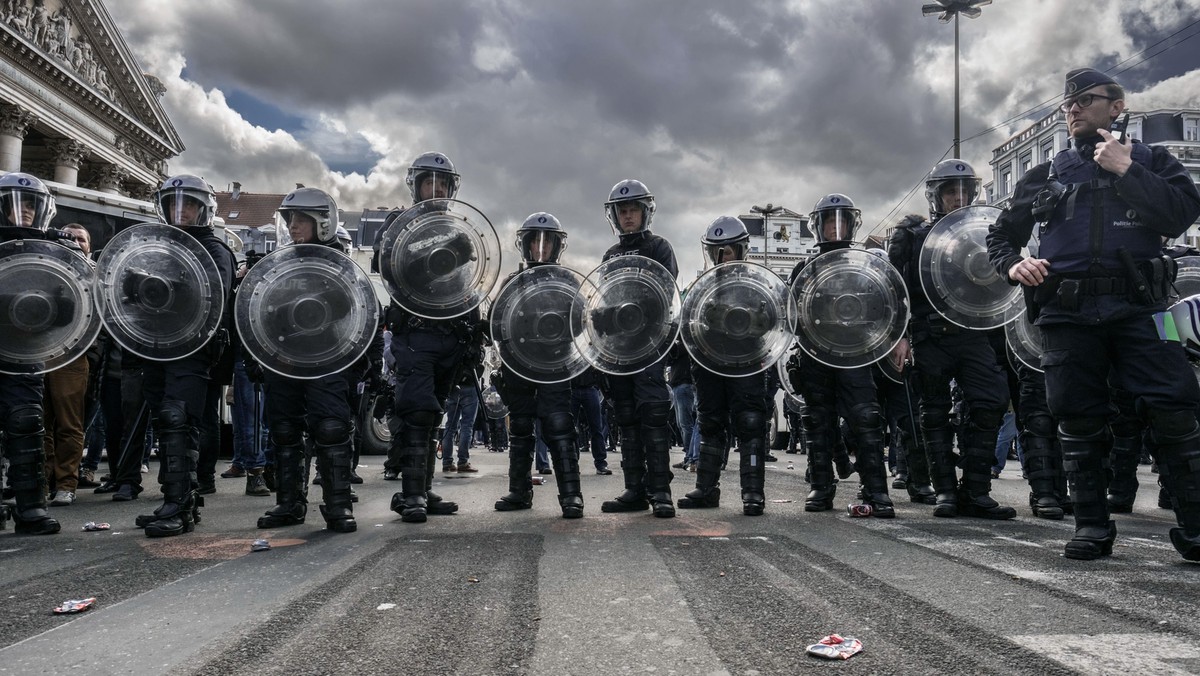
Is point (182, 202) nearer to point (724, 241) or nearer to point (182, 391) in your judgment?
point (182, 391)

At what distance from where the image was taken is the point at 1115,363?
412cm

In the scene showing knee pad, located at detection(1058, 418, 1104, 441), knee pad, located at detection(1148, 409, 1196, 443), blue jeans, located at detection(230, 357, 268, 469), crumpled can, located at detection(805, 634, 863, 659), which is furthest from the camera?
blue jeans, located at detection(230, 357, 268, 469)

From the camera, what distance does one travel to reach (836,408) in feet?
20.2

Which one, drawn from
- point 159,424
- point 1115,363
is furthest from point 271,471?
point 1115,363

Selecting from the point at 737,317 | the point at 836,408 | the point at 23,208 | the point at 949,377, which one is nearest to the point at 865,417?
the point at 836,408

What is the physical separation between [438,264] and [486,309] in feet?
1.60

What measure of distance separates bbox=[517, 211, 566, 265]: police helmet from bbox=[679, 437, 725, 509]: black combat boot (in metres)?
1.78

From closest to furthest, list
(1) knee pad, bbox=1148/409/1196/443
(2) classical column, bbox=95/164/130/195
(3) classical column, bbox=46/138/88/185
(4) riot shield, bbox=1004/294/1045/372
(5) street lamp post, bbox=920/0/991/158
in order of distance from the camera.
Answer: (1) knee pad, bbox=1148/409/1196/443 → (4) riot shield, bbox=1004/294/1045/372 → (5) street lamp post, bbox=920/0/991/158 → (3) classical column, bbox=46/138/88/185 → (2) classical column, bbox=95/164/130/195

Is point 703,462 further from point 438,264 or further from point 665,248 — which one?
point 438,264

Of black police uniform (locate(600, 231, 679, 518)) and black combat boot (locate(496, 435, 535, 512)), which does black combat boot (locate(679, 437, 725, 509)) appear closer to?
black police uniform (locate(600, 231, 679, 518))

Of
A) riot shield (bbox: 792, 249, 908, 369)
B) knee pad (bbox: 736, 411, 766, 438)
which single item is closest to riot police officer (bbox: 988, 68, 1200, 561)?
riot shield (bbox: 792, 249, 908, 369)

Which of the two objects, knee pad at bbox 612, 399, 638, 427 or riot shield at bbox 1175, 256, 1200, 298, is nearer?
knee pad at bbox 612, 399, 638, 427

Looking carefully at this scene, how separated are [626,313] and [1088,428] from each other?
9.09 feet

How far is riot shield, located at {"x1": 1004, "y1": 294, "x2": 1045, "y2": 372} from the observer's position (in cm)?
609
